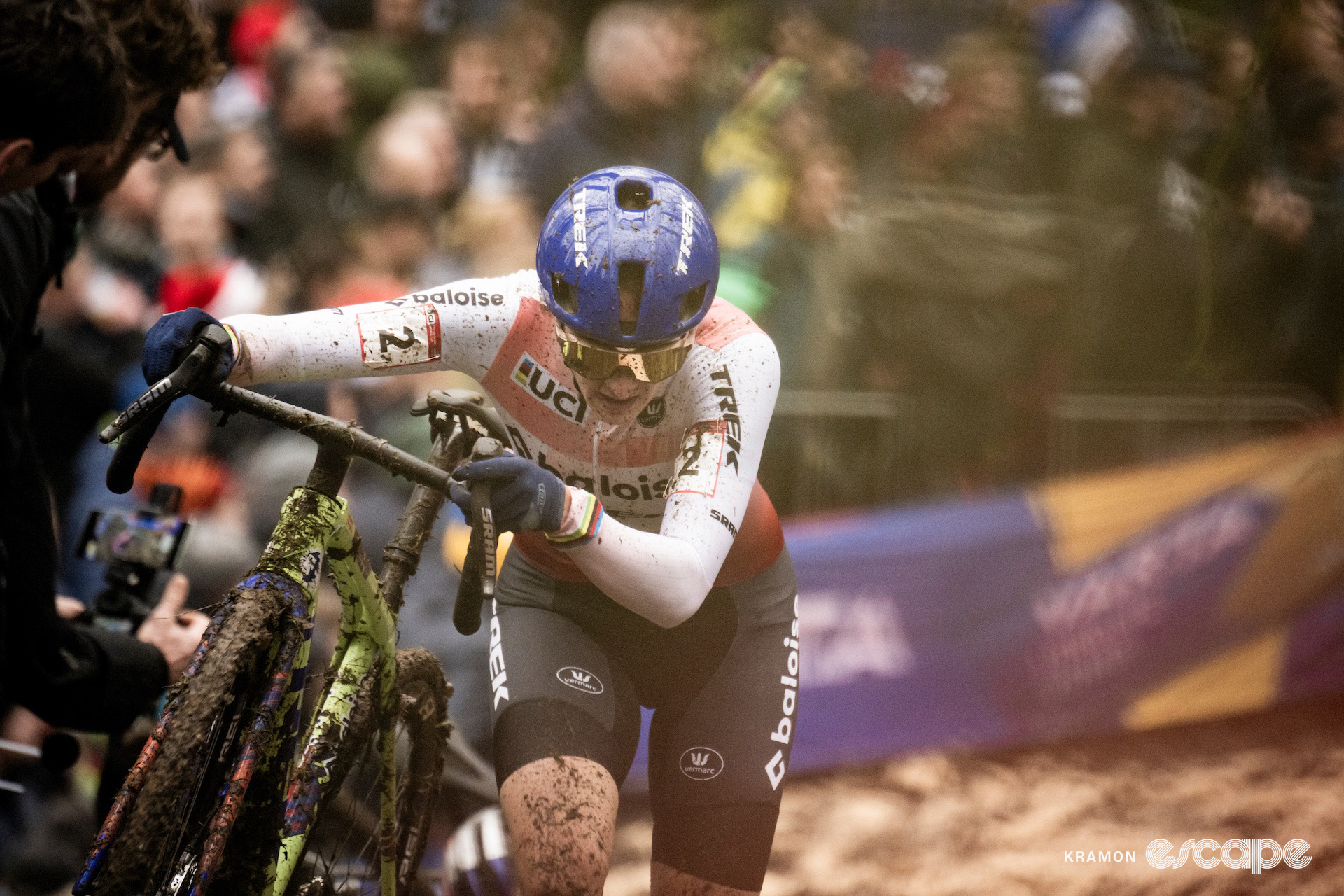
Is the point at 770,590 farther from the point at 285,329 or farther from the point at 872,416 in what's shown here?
the point at 872,416

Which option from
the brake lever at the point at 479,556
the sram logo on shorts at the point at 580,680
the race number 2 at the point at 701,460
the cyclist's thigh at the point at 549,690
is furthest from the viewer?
the sram logo on shorts at the point at 580,680

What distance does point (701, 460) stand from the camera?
112 inches

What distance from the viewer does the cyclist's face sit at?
290 cm

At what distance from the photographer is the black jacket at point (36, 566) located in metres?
3.01

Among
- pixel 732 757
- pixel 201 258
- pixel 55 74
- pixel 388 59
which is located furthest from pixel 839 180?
pixel 55 74

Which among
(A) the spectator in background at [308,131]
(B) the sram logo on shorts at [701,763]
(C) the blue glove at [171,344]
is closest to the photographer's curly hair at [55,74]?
(C) the blue glove at [171,344]

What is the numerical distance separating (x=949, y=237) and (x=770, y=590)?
318 cm

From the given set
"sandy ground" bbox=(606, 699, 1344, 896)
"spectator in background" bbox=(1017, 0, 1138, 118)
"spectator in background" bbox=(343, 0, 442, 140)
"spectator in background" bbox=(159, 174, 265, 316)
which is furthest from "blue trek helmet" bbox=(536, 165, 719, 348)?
"spectator in background" bbox=(1017, 0, 1138, 118)

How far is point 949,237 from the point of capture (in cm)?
602

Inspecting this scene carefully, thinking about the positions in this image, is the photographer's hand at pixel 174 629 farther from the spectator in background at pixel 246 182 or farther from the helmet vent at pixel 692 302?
the helmet vent at pixel 692 302

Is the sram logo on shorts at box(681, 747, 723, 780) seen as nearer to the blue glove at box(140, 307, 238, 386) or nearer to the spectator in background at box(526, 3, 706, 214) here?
the blue glove at box(140, 307, 238, 386)

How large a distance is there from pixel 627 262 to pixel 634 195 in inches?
8.2

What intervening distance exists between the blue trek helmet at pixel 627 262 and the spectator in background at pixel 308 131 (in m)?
2.38

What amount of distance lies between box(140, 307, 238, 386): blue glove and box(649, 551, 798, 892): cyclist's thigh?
4.72 ft
